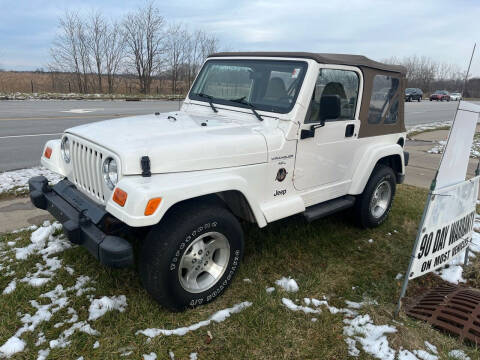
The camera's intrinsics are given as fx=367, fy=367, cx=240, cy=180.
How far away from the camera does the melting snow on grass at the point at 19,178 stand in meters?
5.47

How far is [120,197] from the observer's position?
2463 mm

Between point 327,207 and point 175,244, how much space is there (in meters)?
1.94

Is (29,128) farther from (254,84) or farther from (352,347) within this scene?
(352,347)

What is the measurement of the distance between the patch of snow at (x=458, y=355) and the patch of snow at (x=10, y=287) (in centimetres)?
351

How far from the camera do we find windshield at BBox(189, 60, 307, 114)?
11.5 ft

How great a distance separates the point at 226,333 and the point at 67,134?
225cm

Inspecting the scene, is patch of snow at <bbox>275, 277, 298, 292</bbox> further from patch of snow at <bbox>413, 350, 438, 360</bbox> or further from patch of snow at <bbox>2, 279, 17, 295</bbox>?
patch of snow at <bbox>2, 279, 17, 295</bbox>

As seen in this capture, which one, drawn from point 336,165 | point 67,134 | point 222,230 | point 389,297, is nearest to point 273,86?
point 336,165

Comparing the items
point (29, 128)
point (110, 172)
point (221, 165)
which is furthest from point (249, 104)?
point (29, 128)

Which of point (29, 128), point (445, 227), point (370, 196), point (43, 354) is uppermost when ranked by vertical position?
point (445, 227)

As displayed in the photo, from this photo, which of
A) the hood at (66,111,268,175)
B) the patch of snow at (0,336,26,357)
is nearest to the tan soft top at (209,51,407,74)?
the hood at (66,111,268,175)

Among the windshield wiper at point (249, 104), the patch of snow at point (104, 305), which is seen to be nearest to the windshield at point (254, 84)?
the windshield wiper at point (249, 104)

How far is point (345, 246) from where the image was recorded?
170 inches

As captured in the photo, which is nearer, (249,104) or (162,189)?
(162,189)
